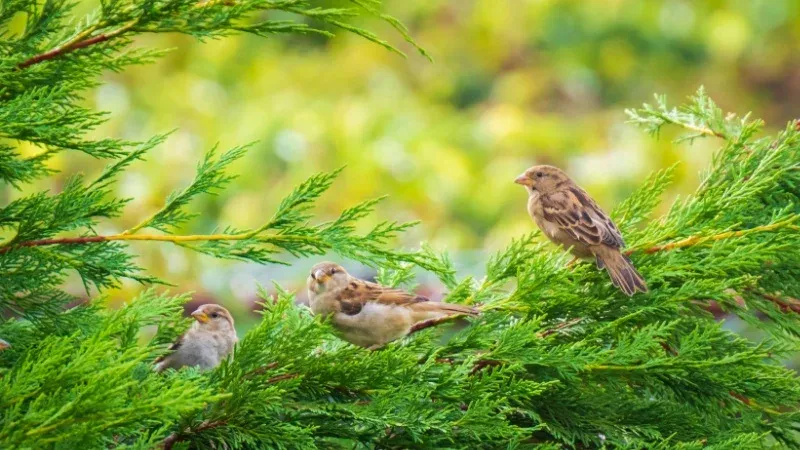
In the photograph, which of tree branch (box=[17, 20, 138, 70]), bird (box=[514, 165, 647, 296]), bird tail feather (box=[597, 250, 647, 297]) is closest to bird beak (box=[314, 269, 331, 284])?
bird (box=[514, 165, 647, 296])

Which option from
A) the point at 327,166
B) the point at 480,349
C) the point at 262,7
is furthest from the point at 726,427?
the point at 327,166

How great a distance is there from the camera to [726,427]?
1.25 metres

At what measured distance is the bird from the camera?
5.90ft

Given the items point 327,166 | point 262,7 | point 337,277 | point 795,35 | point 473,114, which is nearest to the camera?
point 262,7

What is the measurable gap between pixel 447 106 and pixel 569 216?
416cm

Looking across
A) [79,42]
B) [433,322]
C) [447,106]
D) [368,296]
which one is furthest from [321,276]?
[447,106]

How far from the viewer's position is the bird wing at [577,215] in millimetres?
2009

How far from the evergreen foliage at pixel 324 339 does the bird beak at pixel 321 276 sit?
412 mm

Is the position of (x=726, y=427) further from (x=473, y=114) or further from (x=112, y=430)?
(x=473, y=114)

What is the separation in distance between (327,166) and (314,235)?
4.26 metres

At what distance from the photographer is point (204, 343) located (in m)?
1.86

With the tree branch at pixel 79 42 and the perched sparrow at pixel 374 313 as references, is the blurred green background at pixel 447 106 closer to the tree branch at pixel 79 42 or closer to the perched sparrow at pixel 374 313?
the perched sparrow at pixel 374 313

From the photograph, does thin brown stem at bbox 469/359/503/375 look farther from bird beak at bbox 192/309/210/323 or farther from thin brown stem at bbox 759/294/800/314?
bird beak at bbox 192/309/210/323

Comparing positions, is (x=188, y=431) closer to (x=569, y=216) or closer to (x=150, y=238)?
(x=150, y=238)
